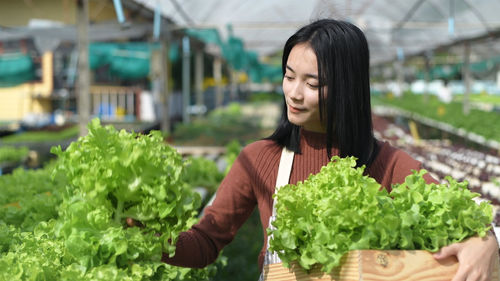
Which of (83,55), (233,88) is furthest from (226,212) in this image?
(233,88)

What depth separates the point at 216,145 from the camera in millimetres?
10398

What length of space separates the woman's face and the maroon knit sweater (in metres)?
0.20

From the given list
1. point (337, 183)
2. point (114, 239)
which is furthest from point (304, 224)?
point (114, 239)

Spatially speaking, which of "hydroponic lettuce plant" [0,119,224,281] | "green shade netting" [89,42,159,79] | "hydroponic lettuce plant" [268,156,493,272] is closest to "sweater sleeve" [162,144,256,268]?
"hydroponic lettuce plant" [0,119,224,281]

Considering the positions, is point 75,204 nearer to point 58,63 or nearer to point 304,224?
point 304,224

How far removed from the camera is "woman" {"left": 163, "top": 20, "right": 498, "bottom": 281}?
75.5 inches

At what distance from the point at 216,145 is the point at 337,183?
345 inches

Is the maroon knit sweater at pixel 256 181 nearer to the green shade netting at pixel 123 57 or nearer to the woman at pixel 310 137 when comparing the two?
the woman at pixel 310 137

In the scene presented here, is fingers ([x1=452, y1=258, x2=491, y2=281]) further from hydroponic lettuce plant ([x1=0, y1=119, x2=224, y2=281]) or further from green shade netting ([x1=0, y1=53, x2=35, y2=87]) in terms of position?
green shade netting ([x1=0, y1=53, x2=35, y2=87])

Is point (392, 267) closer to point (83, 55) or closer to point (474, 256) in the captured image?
point (474, 256)

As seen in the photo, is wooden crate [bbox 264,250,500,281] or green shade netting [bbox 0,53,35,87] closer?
wooden crate [bbox 264,250,500,281]

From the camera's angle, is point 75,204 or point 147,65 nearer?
point 75,204

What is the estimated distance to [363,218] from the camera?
4.99 feet

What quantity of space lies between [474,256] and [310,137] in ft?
2.66
